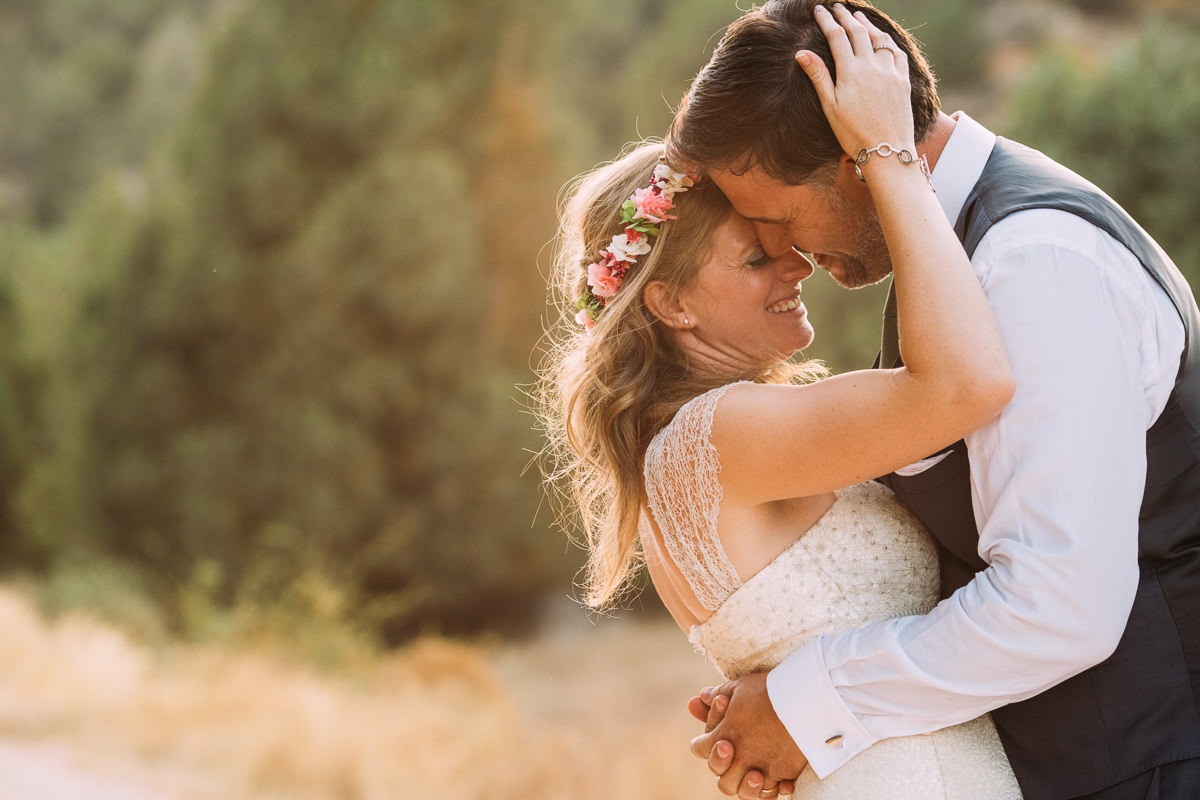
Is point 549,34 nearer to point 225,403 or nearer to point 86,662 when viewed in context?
point 225,403

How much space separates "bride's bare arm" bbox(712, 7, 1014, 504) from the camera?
5.47ft

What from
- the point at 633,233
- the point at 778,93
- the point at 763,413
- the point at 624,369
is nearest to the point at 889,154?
the point at 778,93

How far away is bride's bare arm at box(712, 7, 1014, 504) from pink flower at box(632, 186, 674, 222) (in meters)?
0.45

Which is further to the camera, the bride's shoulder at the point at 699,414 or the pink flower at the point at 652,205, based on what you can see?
the pink flower at the point at 652,205

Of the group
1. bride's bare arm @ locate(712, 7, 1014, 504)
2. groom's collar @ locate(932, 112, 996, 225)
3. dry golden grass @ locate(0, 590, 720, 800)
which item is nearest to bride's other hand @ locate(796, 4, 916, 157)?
bride's bare arm @ locate(712, 7, 1014, 504)

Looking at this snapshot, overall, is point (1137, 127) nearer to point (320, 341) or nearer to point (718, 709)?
point (718, 709)

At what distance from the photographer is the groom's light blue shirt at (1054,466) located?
1.59 meters

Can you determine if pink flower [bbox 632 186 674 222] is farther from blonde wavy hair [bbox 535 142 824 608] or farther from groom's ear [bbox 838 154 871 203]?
groom's ear [bbox 838 154 871 203]

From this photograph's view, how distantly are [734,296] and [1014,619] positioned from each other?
952mm

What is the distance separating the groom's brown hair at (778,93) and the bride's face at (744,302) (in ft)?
1.14

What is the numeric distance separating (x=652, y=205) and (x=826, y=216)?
41 cm

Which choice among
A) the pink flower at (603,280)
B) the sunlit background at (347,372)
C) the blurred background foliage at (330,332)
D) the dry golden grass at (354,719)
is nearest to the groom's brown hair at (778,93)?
the pink flower at (603,280)

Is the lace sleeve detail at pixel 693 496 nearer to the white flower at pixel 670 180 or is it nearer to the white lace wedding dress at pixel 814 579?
the white lace wedding dress at pixel 814 579

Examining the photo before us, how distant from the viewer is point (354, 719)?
790 centimetres
